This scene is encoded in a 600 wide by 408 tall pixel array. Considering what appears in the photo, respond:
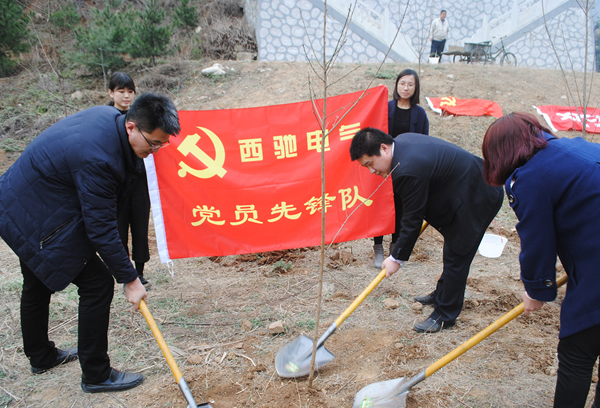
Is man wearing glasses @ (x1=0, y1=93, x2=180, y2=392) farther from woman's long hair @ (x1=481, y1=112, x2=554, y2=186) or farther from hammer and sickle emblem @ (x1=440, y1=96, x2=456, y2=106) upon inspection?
hammer and sickle emblem @ (x1=440, y1=96, x2=456, y2=106)

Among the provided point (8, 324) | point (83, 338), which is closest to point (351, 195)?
point (83, 338)

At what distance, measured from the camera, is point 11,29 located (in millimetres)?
7695

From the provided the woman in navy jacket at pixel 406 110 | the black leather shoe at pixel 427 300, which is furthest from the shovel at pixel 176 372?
the woman in navy jacket at pixel 406 110

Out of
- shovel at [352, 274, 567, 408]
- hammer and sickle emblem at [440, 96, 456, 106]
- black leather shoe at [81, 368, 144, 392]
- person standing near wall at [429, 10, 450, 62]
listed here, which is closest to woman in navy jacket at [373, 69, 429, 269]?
shovel at [352, 274, 567, 408]

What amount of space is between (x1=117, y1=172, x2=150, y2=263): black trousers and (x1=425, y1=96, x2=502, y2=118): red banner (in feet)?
21.4

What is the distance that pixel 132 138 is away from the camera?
6.83 ft

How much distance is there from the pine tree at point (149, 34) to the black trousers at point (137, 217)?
6.55 metres

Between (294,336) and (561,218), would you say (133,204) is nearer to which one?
(294,336)

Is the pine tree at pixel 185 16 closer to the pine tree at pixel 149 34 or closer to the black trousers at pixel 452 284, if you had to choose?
the pine tree at pixel 149 34

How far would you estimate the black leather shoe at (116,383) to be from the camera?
92.6 inches

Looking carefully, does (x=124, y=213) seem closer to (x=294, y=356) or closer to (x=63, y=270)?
(x=63, y=270)

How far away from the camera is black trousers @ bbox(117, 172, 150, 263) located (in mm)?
3217

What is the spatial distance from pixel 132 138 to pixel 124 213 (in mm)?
1310

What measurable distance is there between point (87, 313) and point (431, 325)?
7.70 feet
